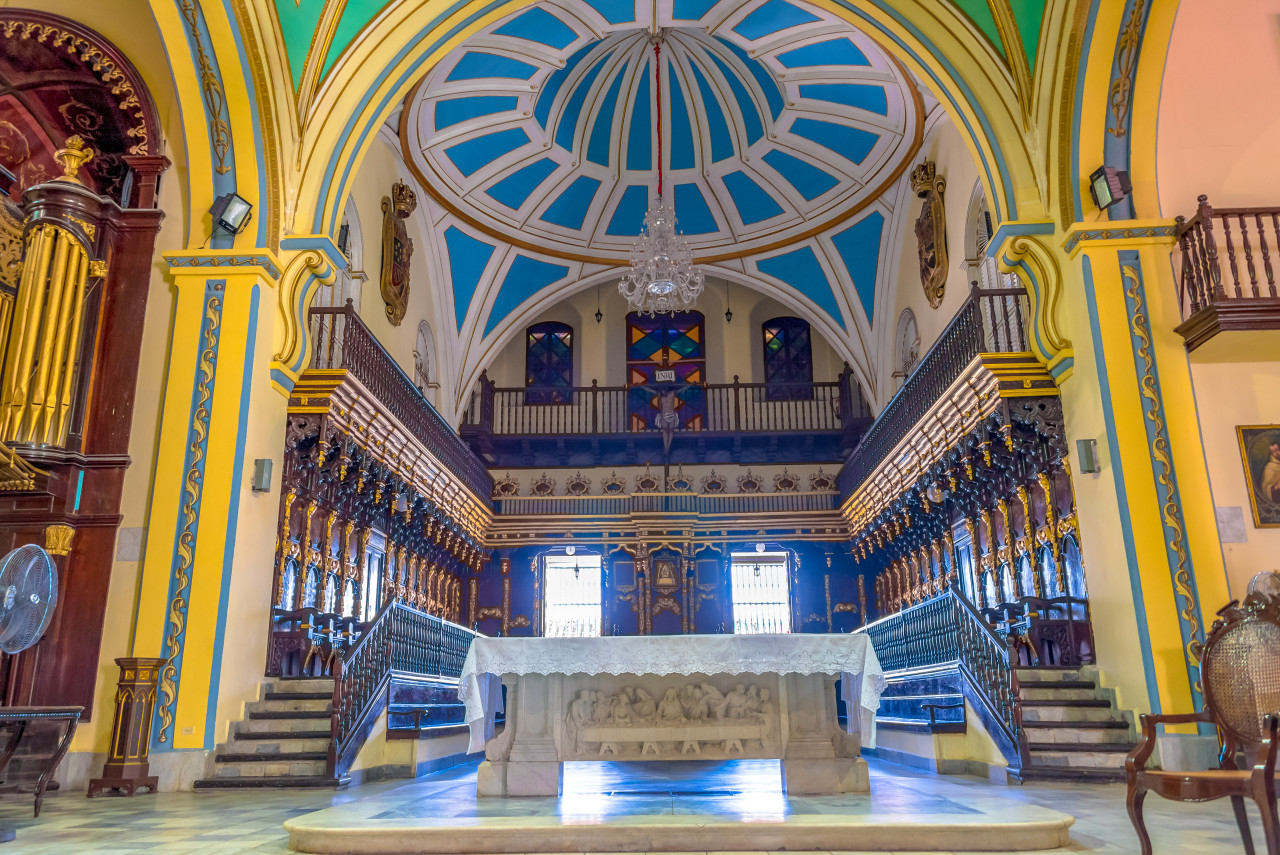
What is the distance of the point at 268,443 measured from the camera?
27.9 ft

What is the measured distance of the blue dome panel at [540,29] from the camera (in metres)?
Result: 12.4

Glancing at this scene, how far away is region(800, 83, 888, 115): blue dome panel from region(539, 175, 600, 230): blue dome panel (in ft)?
13.4

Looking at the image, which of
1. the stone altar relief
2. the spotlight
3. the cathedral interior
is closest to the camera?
the cathedral interior

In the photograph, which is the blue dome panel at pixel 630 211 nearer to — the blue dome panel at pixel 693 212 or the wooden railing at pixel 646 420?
the blue dome panel at pixel 693 212

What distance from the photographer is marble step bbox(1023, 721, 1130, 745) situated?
7.28 metres

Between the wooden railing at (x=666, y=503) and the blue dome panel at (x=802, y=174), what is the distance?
536 centimetres

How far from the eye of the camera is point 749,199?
54.2 feet

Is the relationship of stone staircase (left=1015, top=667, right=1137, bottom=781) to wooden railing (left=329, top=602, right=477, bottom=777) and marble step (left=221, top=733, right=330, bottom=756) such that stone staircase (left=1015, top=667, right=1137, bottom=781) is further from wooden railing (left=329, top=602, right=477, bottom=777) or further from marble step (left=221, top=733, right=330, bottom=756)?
marble step (left=221, top=733, right=330, bottom=756)

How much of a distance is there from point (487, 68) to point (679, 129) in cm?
385

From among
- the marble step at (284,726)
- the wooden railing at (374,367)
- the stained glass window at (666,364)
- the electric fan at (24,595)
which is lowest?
the marble step at (284,726)

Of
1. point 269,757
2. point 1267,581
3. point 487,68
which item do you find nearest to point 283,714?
point 269,757

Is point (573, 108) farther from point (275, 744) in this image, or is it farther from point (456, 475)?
point (275, 744)

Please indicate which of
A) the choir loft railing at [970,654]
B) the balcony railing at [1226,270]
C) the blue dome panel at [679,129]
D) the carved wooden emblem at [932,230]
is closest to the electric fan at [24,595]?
the choir loft railing at [970,654]

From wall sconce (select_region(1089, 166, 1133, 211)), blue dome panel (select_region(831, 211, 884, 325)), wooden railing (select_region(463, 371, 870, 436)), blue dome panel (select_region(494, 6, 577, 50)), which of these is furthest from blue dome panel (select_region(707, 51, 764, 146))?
wall sconce (select_region(1089, 166, 1133, 211))
